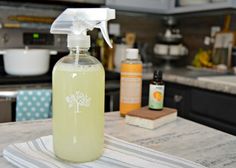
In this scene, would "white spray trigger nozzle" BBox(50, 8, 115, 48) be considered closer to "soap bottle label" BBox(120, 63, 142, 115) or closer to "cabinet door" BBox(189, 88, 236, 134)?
"soap bottle label" BBox(120, 63, 142, 115)

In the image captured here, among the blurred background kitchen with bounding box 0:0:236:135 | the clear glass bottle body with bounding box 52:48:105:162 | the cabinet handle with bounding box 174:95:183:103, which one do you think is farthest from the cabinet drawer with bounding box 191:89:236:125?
the clear glass bottle body with bounding box 52:48:105:162

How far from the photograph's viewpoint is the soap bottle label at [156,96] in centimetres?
96

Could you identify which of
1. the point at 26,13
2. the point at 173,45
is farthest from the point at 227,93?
the point at 26,13

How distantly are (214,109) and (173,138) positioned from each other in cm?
104

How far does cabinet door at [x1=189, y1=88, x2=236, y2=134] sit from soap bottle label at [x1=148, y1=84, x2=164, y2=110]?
852mm

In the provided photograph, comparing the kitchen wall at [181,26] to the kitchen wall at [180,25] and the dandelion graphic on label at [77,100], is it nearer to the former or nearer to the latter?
the kitchen wall at [180,25]

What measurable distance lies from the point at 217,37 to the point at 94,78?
204 cm

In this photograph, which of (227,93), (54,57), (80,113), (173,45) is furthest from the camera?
(173,45)

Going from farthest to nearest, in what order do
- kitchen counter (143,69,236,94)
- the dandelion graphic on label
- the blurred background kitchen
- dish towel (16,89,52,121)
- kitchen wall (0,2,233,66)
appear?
kitchen wall (0,2,233,66) → the blurred background kitchen → kitchen counter (143,69,236,94) → dish towel (16,89,52,121) → the dandelion graphic on label

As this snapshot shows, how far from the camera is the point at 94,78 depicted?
2.06 ft

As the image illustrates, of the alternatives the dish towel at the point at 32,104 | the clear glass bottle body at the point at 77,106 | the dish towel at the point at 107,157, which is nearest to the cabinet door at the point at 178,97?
the dish towel at the point at 32,104

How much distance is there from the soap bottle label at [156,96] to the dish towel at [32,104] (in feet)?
1.85

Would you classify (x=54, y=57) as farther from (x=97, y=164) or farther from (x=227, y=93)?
(x=97, y=164)

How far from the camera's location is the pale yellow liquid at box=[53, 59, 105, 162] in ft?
2.03
